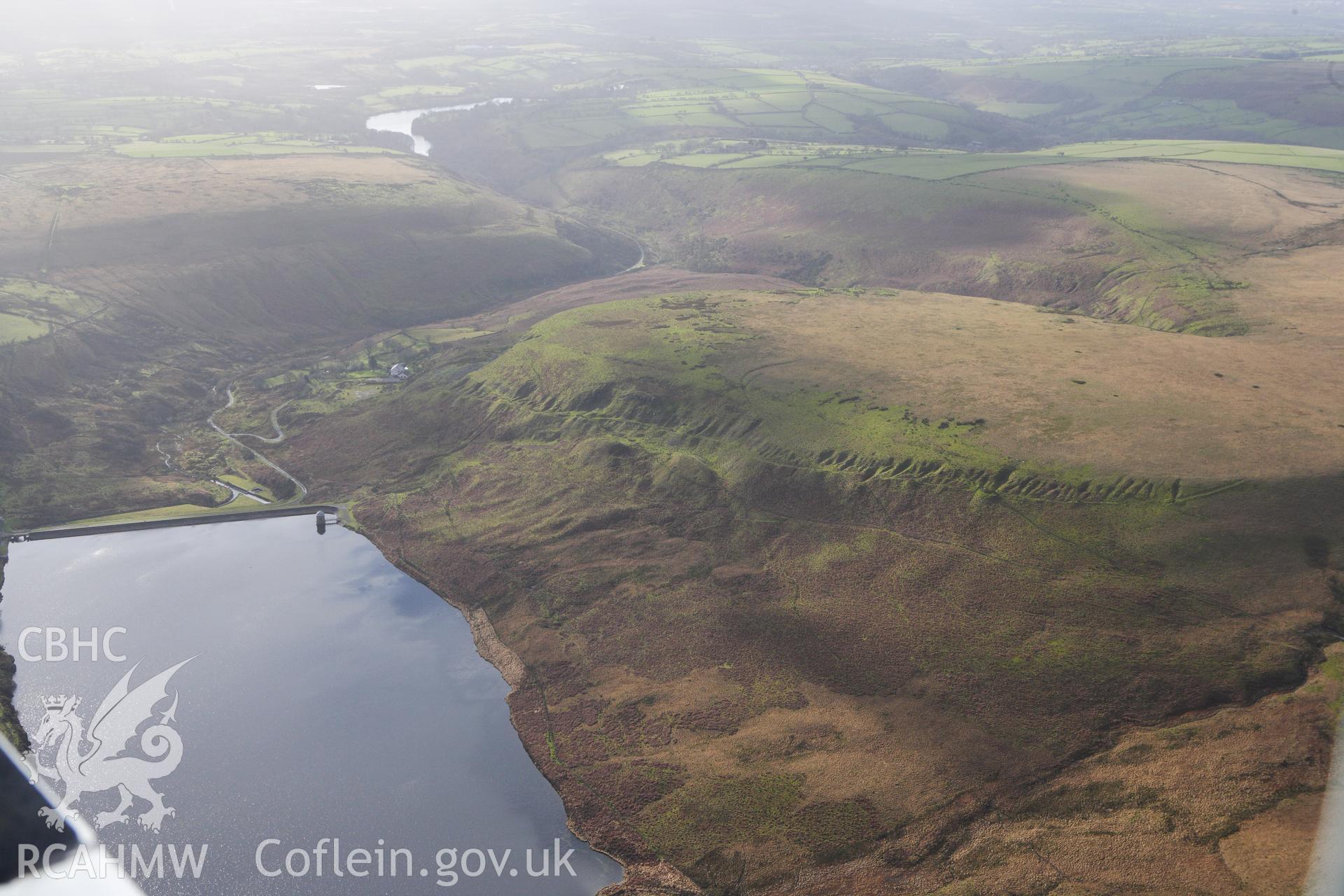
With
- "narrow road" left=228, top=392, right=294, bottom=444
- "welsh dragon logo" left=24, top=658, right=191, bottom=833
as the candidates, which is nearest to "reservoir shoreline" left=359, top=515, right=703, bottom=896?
"welsh dragon logo" left=24, top=658, right=191, bottom=833

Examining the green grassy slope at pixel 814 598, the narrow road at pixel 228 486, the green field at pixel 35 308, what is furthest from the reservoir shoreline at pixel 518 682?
the green field at pixel 35 308

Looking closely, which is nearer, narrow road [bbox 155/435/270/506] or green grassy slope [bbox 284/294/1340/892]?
green grassy slope [bbox 284/294/1340/892]

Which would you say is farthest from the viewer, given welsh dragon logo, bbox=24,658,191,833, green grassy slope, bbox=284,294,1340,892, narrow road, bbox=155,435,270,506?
narrow road, bbox=155,435,270,506

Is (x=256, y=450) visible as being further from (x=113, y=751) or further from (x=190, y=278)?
(x=190, y=278)

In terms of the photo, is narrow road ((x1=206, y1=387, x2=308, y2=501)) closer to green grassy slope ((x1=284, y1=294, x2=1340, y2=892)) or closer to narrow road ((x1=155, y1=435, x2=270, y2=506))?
green grassy slope ((x1=284, y1=294, x2=1340, y2=892))

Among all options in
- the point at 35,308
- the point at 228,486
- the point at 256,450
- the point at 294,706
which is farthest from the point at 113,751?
the point at 35,308

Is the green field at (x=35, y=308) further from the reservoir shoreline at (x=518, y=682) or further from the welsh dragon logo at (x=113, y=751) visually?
the welsh dragon logo at (x=113, y=751)

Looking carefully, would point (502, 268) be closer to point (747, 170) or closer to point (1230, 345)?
point (747, 170)
